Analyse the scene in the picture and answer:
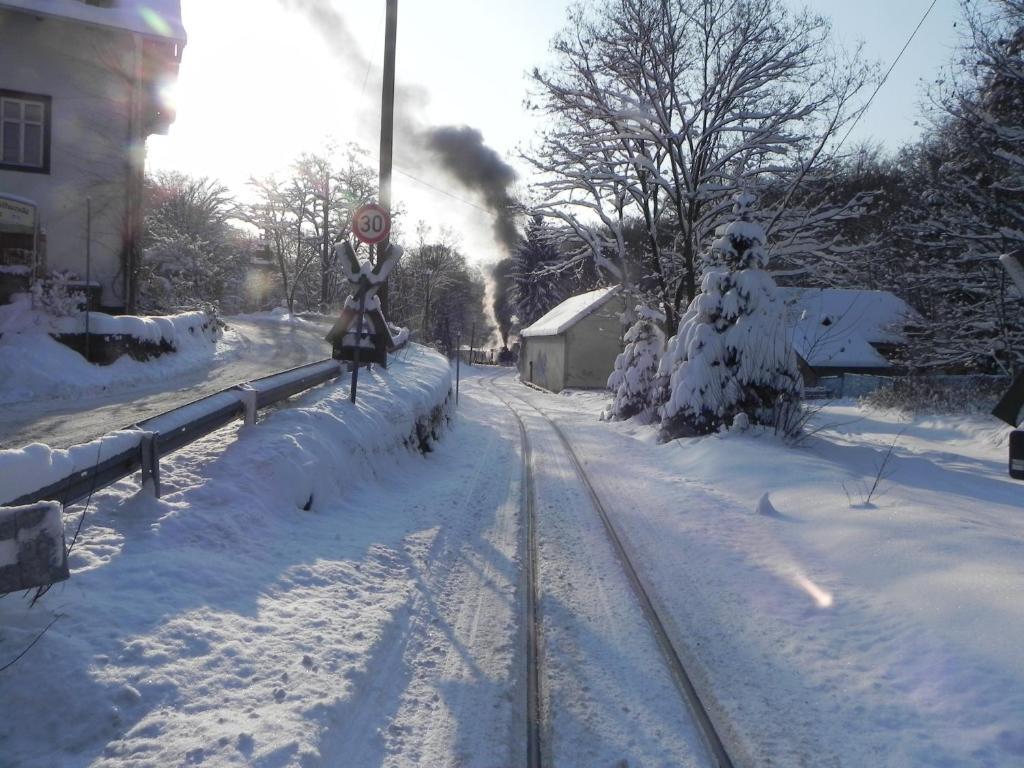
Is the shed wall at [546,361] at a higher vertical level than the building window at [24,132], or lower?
lower

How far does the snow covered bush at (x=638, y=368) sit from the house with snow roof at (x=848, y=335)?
59.4 ft

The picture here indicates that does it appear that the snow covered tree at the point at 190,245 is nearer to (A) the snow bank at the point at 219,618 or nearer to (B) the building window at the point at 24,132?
(B) the building window at the point at 24,132

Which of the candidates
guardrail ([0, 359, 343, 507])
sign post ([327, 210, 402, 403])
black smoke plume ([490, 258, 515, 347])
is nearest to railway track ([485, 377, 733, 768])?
guardrail ([0, 359, 343, 507])

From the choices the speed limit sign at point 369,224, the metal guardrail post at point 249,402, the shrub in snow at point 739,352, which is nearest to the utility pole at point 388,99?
the speed limit sign at point 369,224

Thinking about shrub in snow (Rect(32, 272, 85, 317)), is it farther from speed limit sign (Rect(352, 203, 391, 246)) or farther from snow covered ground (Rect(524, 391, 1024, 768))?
snow covered ground (Rect(524, 391, 1024, 768))

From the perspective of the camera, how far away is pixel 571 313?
38781 mm

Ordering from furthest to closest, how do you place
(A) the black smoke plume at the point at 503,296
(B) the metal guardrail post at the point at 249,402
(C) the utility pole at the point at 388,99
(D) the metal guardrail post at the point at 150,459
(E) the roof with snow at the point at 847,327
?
(A) the black smoke plume at the point at 503,296 < (E) the roof with snow at the point at 847,327 < (C) the utility pole at the point at 388,99 < (B) the metal guardrail post at the point at 249,402 < (D) the metal guardrail post at the point at 150,459

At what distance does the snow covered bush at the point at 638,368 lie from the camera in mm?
19266

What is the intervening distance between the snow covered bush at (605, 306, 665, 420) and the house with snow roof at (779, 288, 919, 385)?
59.4ft

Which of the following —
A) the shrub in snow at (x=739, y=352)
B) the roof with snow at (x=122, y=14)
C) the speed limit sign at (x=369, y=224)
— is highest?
the roof with snow at (x=122, y=14)

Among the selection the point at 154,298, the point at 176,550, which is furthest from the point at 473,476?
the point at 154,298

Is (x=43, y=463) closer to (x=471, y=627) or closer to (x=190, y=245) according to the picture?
(x=471, y=627)

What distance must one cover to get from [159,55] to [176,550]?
59.1 feet

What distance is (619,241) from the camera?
20688 mm
